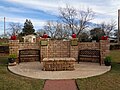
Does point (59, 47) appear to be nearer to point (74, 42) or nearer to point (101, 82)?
point (74, 42)

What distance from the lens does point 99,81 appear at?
22.2 ft

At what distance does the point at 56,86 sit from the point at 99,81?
1585 mm

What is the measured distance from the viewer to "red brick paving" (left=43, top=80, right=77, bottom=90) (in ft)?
19.6

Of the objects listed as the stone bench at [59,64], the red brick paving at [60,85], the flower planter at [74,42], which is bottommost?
the red brick paving at [60,85]

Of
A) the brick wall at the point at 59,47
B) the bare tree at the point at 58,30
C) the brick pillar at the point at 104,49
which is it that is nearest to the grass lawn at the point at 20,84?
the brick wall at the point at 59,47

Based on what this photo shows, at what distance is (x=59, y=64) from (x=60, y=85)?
2503mm

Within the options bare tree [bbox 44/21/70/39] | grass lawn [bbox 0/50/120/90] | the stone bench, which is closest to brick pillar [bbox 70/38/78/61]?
the stone bench

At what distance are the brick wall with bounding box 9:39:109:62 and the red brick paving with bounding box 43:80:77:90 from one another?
15.7 ft

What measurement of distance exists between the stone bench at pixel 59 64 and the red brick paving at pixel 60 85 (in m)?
1.93

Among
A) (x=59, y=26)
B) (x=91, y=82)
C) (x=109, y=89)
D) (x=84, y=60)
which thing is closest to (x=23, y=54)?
(x=84, y=60)

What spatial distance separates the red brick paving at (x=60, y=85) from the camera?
5.96 meters

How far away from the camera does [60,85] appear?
6.32 meters

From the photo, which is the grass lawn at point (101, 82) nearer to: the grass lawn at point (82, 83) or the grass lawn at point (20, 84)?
the grass lawn at point (82, 83)

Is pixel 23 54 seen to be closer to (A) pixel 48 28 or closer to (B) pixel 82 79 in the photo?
(B) pixel 82 79
